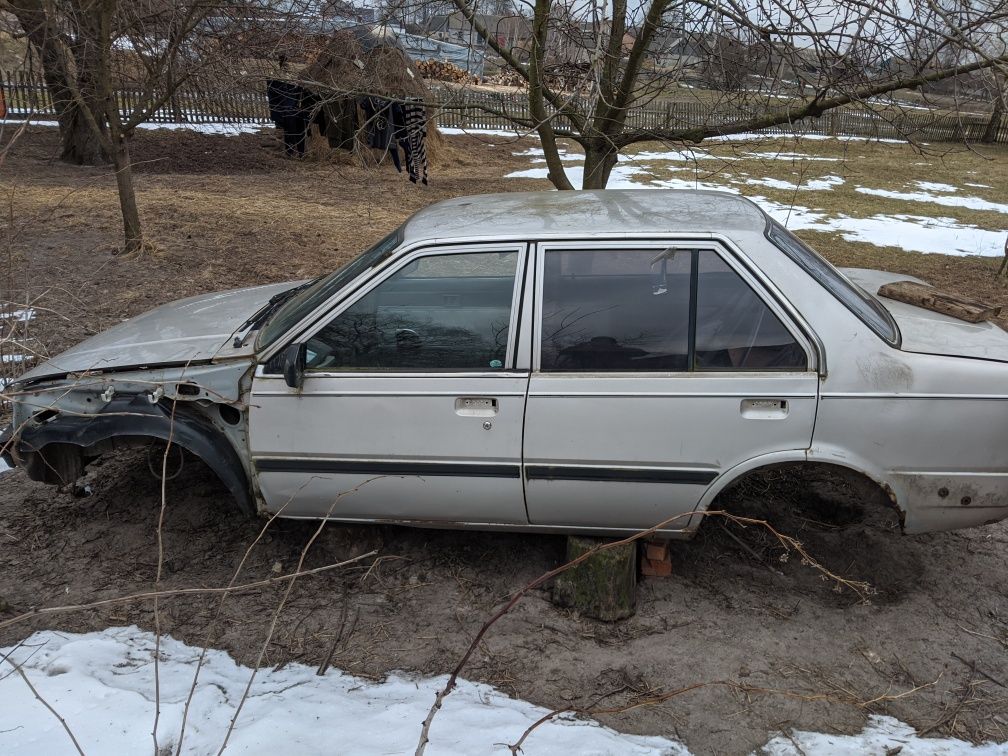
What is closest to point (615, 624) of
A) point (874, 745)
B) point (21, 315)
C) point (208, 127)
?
point (874, 745)

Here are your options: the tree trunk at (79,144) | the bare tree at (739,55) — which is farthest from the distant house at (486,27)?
the tree trunk at (79,144)

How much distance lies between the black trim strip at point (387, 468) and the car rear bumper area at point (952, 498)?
1.62 metres

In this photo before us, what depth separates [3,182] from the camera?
1211 centimetres

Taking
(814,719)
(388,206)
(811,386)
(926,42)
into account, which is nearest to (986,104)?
(926,42)

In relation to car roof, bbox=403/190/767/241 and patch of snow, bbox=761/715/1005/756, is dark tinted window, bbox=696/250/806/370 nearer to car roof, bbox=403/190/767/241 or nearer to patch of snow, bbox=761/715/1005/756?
car roof, bbox=403/190/767/241

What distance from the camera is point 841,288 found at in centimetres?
336

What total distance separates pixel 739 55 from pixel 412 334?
356 centimetres

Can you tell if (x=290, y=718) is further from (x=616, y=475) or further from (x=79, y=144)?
(x=79, y=144)

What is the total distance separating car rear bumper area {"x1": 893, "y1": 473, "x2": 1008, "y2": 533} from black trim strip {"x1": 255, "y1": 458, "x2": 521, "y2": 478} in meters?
1.62

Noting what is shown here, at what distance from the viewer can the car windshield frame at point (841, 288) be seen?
10.4ft

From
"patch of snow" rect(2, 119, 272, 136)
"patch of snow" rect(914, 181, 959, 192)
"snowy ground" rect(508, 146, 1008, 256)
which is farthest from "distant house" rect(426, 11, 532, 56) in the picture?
"patch of snow" rect(2, 119, 272, 136)

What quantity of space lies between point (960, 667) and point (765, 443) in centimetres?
122

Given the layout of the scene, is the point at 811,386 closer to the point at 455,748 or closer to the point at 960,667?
the point at 960,667

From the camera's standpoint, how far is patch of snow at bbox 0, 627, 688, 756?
268 cm
